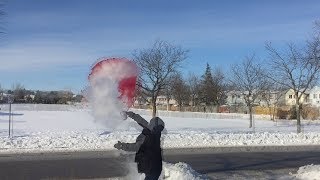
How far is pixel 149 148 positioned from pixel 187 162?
9531mm

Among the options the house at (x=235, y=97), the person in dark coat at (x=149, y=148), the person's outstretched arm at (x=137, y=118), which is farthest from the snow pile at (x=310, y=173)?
the house at (x=235, y=97)

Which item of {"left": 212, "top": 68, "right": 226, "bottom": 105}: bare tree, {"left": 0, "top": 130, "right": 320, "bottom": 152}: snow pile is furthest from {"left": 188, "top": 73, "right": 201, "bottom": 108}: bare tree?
{"left": 0, "top": 130, "right": 320, "bottom": 152}: snow pile

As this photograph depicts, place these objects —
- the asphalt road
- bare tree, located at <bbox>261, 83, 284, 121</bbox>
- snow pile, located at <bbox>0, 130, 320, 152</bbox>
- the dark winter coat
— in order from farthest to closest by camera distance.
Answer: bare tree, located at <bbox>261, 83, 284, 121</bbox>
snow pile, located at <bbox>0, 130, 320, 152</bbox>
the asphalt road
the dark winter coat

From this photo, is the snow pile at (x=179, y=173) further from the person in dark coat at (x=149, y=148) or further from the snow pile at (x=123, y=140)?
the snow pile at (x=123, y=140)

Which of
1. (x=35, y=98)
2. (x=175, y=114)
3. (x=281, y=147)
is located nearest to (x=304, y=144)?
(x=281, y=147)

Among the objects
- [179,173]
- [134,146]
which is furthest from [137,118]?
[179,173]

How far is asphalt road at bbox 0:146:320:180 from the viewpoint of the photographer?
43.8 feet

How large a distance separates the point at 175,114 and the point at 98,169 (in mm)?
51622

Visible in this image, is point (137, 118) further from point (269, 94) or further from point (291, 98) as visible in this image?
point (291, 98)

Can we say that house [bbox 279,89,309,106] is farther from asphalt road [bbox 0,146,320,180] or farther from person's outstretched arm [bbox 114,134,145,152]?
person's outstretched arm [bbox 114,134,145,152]

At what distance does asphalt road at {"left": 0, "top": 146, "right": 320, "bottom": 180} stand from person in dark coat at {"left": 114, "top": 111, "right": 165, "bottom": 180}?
3.16 meters

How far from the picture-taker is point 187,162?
16.6 meters

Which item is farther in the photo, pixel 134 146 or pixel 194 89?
pixel 194 89

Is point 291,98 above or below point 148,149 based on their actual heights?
above
